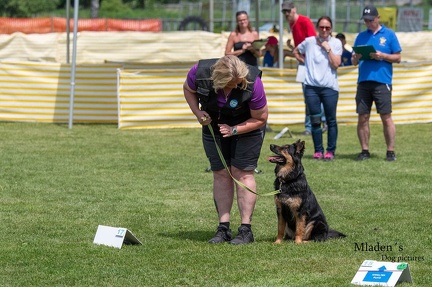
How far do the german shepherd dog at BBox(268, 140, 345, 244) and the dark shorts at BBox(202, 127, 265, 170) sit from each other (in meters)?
0.16

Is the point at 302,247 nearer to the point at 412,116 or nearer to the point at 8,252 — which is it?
the point at 8,252

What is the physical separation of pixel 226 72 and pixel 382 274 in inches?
73.1

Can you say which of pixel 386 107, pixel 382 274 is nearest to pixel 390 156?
pixel 386 107

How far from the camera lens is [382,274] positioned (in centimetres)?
553

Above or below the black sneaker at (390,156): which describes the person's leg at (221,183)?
above

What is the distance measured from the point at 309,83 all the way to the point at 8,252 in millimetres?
5767

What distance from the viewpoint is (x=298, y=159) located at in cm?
703

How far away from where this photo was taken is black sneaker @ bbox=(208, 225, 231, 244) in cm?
699

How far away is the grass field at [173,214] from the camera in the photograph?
19.7ft

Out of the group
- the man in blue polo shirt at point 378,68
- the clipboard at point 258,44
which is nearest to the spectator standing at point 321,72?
the man in blue polo shirt at point 378,68

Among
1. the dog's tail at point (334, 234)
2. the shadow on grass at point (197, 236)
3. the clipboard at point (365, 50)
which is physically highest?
the clipboard at point (365, 50)

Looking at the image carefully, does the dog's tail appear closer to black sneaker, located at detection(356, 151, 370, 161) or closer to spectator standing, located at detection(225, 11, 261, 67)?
black sneaker, located at detection(356, 151, 370, 161)

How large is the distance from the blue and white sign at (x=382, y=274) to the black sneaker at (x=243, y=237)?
144cm

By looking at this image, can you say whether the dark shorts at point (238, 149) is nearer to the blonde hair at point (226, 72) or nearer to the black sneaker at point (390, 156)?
the blonde hair at point (226, 72)
